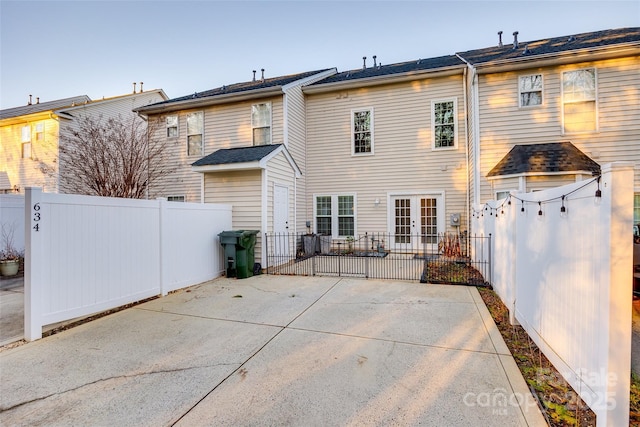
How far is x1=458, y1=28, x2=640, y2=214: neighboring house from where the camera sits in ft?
26.0

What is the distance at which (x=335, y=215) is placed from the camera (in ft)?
37.7

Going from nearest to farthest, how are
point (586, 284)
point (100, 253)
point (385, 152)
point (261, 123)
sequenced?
point (586, 284) < point (100, 253) < point (385, 152) < point (261, 123)

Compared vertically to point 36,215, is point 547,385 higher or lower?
lower

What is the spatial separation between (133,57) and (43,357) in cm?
1258

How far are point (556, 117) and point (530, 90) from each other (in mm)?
1109

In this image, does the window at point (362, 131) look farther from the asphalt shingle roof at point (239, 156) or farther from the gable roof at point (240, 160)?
the asphalt shingle roof at point (239, 156)

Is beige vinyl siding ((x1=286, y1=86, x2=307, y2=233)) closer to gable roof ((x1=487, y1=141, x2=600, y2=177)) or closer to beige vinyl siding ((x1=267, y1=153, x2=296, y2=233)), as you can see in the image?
beige vinyl siding ((x1=267, y1=153, x2=296, y2=233))

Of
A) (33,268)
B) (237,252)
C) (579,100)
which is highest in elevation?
(579,100)

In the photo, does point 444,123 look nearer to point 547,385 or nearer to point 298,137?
point 298,137

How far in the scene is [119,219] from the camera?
5.05 meters

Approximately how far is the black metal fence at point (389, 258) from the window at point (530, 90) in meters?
4.52

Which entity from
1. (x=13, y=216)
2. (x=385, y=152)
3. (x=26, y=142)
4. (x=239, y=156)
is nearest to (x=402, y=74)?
(x=385, y=152)

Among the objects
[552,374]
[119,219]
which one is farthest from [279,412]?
[119,219]

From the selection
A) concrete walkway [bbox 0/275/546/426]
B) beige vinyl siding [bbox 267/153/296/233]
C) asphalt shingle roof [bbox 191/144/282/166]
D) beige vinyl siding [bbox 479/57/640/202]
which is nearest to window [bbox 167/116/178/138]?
asphalt shingle roof [bbox 191/144/282/166]
